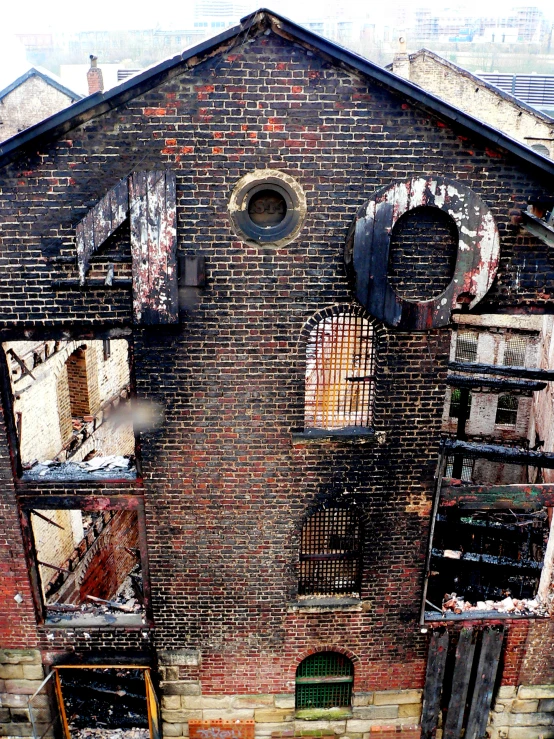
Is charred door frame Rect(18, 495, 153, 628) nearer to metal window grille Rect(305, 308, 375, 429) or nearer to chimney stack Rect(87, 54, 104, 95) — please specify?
metal window grille Rect(305, 308, 375, 429)

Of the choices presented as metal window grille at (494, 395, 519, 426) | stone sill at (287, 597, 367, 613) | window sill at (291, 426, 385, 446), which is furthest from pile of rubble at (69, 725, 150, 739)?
metal window grille at (494, 395, 519, 426)

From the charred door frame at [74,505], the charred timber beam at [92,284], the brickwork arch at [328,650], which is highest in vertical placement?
the charred timber beam at [92,284]

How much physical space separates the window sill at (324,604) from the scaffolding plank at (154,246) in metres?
4.62

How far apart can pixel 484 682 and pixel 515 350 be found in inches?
405

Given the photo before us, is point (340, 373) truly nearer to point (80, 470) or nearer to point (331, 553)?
point (331, 553)

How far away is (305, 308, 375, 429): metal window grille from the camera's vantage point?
8.30m

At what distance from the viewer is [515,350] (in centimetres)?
1789

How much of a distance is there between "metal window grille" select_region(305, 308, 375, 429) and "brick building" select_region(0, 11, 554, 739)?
38 millimetres

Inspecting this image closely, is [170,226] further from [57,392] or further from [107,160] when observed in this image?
[57,392]

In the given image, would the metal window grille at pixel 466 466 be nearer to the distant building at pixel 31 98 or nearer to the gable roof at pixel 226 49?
the gable roof at pixel 226 49

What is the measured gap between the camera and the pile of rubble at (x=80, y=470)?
8594mm

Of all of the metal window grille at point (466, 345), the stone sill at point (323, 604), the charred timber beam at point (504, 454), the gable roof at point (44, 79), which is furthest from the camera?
the gable roof at point (44, 79)

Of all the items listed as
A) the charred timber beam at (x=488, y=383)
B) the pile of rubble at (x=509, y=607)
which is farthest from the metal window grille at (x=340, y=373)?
the pile of rubble at (x=509, y=607)

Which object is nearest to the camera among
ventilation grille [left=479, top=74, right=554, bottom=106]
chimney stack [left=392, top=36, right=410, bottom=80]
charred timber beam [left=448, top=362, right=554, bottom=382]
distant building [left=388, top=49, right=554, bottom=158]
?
charred timber beam [left=448, top=362, right=554, bottom=382]
